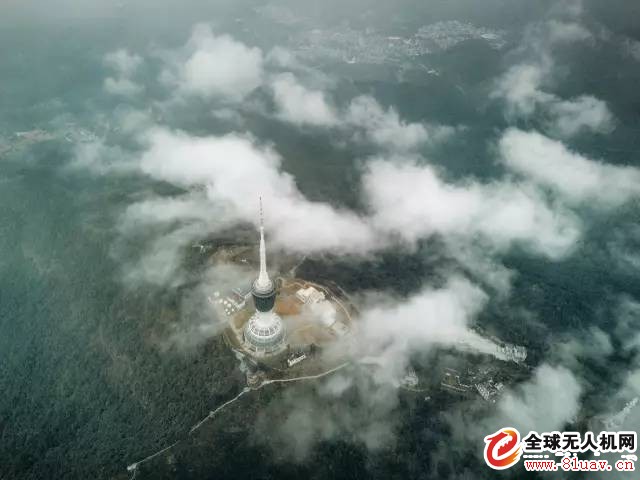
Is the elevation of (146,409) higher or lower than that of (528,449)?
lower

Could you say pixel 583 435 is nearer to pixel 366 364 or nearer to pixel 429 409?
pixel 429 409

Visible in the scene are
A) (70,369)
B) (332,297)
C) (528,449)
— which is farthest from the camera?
(332,297)

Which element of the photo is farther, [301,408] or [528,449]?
[301,408]

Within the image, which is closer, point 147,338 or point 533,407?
point 533,407

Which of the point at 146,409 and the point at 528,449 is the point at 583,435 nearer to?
the point at 528,449

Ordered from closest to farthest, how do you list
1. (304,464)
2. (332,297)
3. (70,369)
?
(304,464), (70,369), (332,297)

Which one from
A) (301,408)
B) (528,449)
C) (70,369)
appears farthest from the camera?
(70,369)

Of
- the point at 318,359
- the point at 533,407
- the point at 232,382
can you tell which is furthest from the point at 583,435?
the point at 232,382

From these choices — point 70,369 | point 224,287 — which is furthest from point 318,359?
point 70,369

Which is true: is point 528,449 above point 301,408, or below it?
above
